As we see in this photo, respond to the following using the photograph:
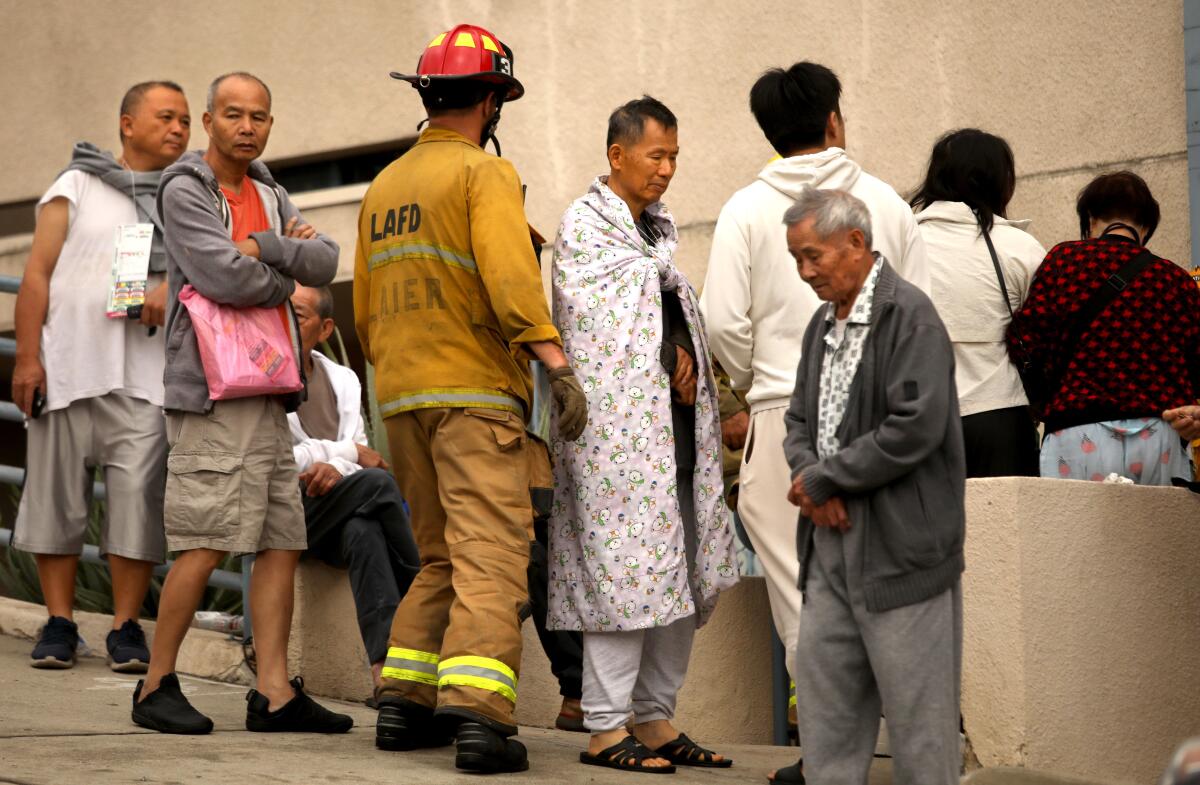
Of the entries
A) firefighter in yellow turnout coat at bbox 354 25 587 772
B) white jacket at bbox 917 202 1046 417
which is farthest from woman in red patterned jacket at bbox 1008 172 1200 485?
firefighter in yellow turnout coat at bbox 354 25 587 772

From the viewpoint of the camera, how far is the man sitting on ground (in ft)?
19.5

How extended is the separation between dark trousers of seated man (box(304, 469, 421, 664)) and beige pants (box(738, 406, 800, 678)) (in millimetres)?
1465

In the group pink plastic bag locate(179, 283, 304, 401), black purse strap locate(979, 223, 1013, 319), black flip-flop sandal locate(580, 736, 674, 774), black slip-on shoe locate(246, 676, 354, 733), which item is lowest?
black flip-flop sandal locate(580, 736, 674, 774)

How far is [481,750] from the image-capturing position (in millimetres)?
4547

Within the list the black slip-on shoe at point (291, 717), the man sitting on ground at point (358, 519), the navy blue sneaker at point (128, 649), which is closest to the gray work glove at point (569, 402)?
the black slip-on shoe at point (291, 717)

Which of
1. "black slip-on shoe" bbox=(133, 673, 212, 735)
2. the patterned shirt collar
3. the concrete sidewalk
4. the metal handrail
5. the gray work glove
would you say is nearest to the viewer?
the patterned shirt collar

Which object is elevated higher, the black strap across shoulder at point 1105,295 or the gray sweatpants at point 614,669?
the black strap across shoulder at point 1105,295

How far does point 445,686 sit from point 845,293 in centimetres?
152

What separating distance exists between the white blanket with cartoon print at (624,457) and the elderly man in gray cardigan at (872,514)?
2.41 feet

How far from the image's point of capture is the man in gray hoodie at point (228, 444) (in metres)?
5.04

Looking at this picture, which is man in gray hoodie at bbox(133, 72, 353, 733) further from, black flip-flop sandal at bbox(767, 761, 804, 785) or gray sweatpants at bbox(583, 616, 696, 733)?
black flip-flop sandal at bbox(767, 761, 804, 785)

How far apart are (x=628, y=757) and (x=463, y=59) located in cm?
206

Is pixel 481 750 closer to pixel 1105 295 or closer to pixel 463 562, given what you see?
pixel 463 562

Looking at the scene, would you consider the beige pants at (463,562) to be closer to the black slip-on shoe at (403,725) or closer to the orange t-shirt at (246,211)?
the black slip-on shoe at (403,725)
